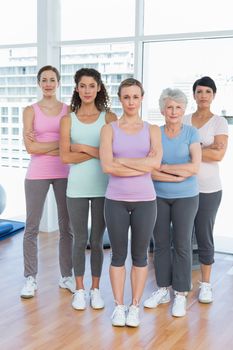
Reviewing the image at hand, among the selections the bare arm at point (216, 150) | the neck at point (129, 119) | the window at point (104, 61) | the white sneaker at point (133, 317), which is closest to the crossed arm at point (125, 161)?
Result: the neck at point (129, 119)

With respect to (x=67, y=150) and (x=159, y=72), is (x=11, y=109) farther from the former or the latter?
(x=67, y=150)

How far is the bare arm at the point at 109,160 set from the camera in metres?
2.75

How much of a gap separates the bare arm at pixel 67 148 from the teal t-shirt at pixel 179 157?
0.47 metres

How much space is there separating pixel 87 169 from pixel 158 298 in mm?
999

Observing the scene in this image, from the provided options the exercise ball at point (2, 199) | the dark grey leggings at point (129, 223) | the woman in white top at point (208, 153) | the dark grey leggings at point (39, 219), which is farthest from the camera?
the exercise ball at point (2, 199)

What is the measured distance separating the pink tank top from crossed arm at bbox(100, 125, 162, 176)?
0.57 m

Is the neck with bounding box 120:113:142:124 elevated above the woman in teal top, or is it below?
above

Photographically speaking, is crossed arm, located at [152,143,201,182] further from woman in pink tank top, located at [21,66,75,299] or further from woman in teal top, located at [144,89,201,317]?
woman in pink tank top, located at [21,66,75,299]

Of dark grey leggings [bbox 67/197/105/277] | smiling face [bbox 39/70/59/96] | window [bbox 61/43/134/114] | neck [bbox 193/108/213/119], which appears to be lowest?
dark grey leggings [bbox 67/197/105/277]

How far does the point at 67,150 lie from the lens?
3.00 metres

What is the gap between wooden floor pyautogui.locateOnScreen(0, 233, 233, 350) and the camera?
270 centimetres

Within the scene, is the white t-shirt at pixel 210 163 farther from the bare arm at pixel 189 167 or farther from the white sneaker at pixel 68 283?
the white sneaker at pixel 68 283

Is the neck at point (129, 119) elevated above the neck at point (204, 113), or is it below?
below

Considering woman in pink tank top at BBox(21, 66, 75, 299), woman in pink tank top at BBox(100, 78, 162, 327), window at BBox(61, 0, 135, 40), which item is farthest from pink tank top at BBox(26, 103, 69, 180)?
window at BBox(61, 0, 135, 40)
